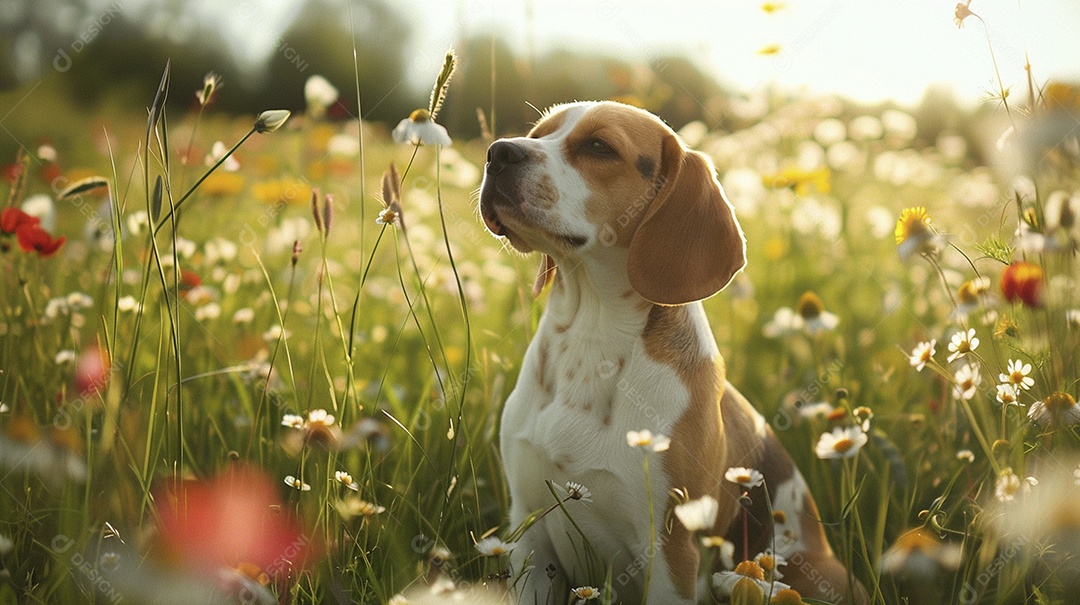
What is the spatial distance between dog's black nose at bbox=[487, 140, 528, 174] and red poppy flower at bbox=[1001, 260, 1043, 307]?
51.0 inches

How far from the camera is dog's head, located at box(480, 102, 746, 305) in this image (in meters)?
2.57

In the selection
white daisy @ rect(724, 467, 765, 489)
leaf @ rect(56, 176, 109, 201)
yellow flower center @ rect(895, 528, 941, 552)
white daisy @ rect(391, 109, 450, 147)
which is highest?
leaf @ rect(56, 176, 109, 201)

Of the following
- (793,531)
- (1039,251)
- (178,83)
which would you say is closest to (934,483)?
(793,531)

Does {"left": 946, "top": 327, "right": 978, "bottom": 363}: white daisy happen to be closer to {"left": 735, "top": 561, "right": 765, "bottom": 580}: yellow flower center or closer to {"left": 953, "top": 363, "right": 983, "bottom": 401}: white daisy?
{"left": 953, "top": 363, "right": 983, "bottom": 401}: white daisy

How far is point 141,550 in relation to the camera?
6.28 feet

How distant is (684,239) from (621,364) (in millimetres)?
405

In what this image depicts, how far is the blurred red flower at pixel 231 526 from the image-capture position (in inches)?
80.0

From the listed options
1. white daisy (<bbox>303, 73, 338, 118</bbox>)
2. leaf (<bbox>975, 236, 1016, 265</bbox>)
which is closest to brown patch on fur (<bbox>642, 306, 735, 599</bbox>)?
leaf (<bbox>975, 236, 1016, 265</bbox>)

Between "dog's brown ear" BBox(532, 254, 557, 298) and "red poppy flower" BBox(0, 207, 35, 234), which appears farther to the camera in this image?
"dog's brown ear" BBox(532, 254, 557, 298)

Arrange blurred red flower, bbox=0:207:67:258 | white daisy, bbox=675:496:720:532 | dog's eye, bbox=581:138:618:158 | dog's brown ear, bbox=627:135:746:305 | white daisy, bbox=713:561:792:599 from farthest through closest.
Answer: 1. blurred red flower, bbox=0:207:67:258
2. dog's eye, bbox=581:138:618:158
3. dog's brown ear, bbox=627:135:746:305
4. white daisy, bbox=713:561:792:599
5. white daisy, bbox=675:496:720:532

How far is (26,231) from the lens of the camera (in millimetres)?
2873

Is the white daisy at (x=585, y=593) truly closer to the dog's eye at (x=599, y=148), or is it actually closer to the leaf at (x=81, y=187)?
the dog's eye at (x=599, y=148)

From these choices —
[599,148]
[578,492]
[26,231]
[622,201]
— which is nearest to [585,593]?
[578,492]

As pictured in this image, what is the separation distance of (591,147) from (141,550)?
62.7 inches
